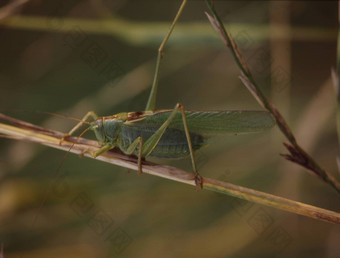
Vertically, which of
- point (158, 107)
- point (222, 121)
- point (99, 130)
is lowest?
point (158, 107)

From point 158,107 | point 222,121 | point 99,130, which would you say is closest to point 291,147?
point 222,121

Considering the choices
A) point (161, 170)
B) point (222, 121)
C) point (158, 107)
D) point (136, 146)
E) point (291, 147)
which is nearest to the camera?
point (291, 147)

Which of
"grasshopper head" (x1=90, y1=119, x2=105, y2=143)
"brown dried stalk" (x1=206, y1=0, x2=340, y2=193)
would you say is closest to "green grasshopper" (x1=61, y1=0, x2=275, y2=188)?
"grasshopper head" (x1=90, y1=119, x2=105, y2=143)

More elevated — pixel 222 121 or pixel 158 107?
pixel 222 121

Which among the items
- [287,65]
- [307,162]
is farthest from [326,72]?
[307,162]

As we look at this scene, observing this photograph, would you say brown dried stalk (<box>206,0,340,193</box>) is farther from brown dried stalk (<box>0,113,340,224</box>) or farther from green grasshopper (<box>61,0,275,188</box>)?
green grasshopper (<box>61,0,275,188</box>)

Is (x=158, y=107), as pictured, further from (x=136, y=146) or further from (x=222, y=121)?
(x=222, y=121)
